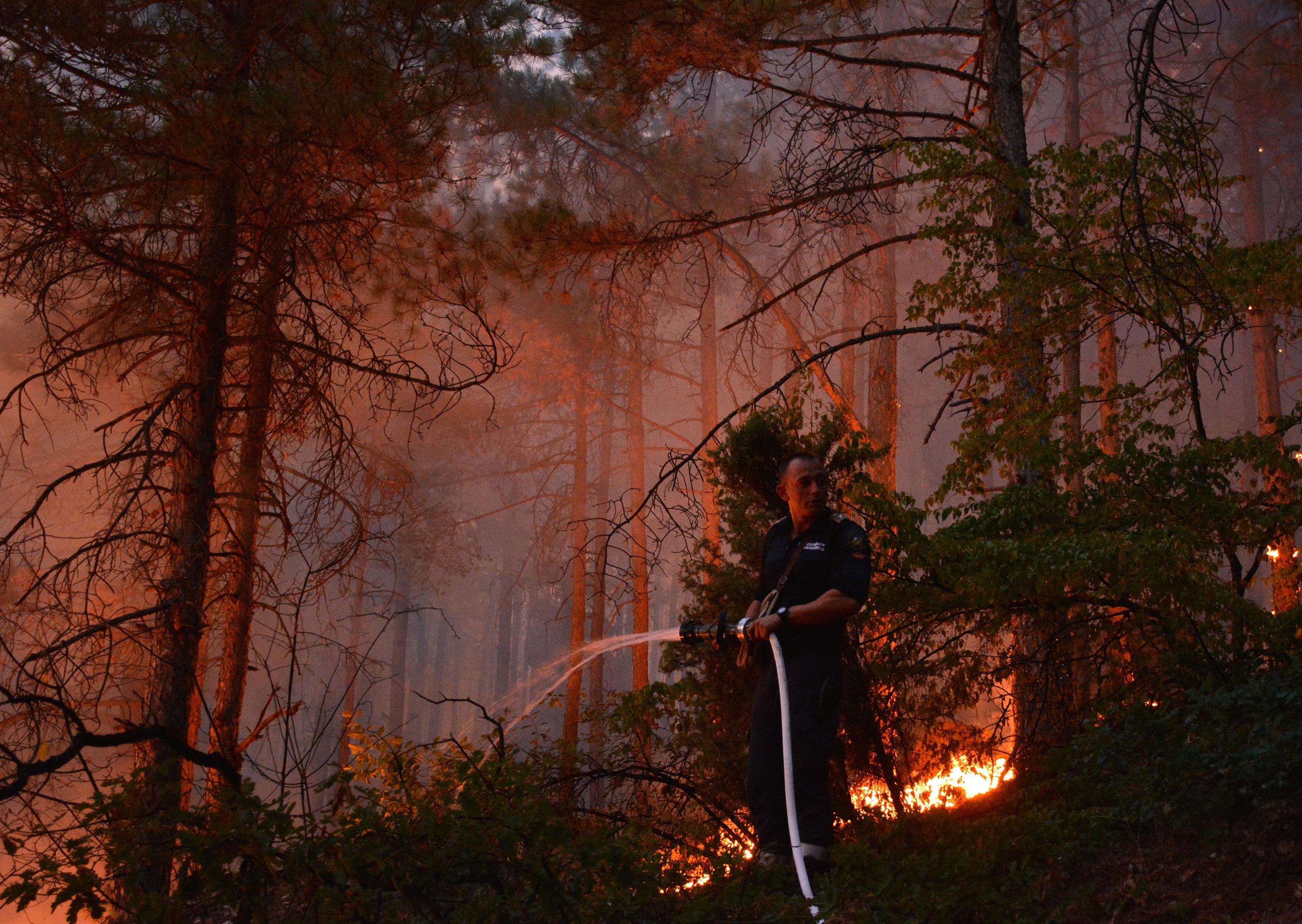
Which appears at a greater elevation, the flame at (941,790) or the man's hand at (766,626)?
the man's hand at (766,626)

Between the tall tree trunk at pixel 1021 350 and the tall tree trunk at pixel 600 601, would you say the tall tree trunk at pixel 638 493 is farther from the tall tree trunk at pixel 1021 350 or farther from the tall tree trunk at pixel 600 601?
the tall tree trunk at pixel 1021 350

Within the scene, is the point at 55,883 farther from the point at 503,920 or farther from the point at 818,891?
the point at 818,891

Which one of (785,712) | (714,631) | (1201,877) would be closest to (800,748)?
(785,712)

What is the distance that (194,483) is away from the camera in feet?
21.0

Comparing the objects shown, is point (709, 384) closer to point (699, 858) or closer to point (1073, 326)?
point (1073, 326)

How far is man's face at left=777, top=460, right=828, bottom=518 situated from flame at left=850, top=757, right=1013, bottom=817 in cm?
186

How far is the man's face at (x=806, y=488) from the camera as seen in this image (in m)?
4.55

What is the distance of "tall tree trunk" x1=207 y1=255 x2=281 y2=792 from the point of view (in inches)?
275

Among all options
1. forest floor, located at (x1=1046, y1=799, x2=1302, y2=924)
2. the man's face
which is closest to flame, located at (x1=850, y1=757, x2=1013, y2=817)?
forest floor, located at (x1=1046, y1=799, x2=1302, y2=924)

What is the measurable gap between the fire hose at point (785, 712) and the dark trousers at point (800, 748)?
0.03 meters

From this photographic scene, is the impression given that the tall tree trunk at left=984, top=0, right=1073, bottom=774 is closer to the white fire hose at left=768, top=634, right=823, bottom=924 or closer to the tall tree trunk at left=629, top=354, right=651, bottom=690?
the white fire hose at left=768, top=634, right=823, bottom=924

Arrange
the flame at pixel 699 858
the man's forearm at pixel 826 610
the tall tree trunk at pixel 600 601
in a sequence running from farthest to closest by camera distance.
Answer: the tall tree trunk at pixel 600 601, the man's forearm at pixel 826 610, the flame at pixel 699 858

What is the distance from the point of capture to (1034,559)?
4539mm

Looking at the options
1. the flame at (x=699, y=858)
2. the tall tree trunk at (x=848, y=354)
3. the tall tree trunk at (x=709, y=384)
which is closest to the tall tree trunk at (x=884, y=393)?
the tall tree trunk at (x=848, y=354)
